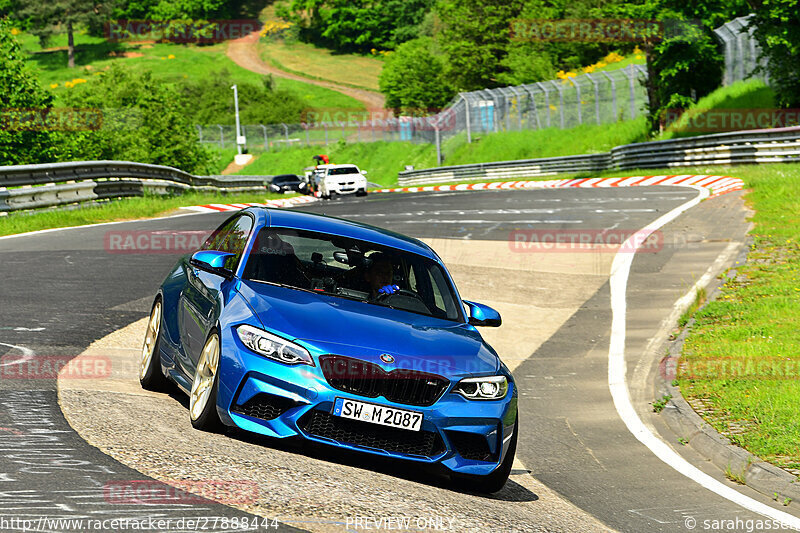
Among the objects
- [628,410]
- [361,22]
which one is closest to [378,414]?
[628,410]

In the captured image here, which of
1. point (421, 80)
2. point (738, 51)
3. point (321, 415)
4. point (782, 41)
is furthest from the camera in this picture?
point (421, 80)

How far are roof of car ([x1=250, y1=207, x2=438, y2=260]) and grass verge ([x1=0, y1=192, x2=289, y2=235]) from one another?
14238 mm

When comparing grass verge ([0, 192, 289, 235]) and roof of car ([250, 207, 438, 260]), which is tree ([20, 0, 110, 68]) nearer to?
grass verge ([0, 192, 289, 235])

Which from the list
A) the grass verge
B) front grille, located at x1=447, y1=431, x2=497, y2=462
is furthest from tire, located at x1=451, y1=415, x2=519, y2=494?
the grass verge

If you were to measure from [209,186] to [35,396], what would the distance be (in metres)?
33.9

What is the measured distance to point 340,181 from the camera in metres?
43.8

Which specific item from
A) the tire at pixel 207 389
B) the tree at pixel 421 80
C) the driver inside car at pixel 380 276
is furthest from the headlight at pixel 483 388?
the tree at pixel 421 80

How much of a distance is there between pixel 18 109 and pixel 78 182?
22.3m

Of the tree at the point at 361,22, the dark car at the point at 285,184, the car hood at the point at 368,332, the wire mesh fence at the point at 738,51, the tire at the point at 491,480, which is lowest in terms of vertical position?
the dark car at the point at 285,184

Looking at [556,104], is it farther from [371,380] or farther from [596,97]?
[371,380]

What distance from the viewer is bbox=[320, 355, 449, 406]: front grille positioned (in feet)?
19.9

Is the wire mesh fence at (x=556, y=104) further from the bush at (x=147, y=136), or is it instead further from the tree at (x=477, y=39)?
the bush at (x=147, y=136)

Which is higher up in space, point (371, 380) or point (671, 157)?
point (371, 380)

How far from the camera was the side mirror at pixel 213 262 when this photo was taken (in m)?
7.20
